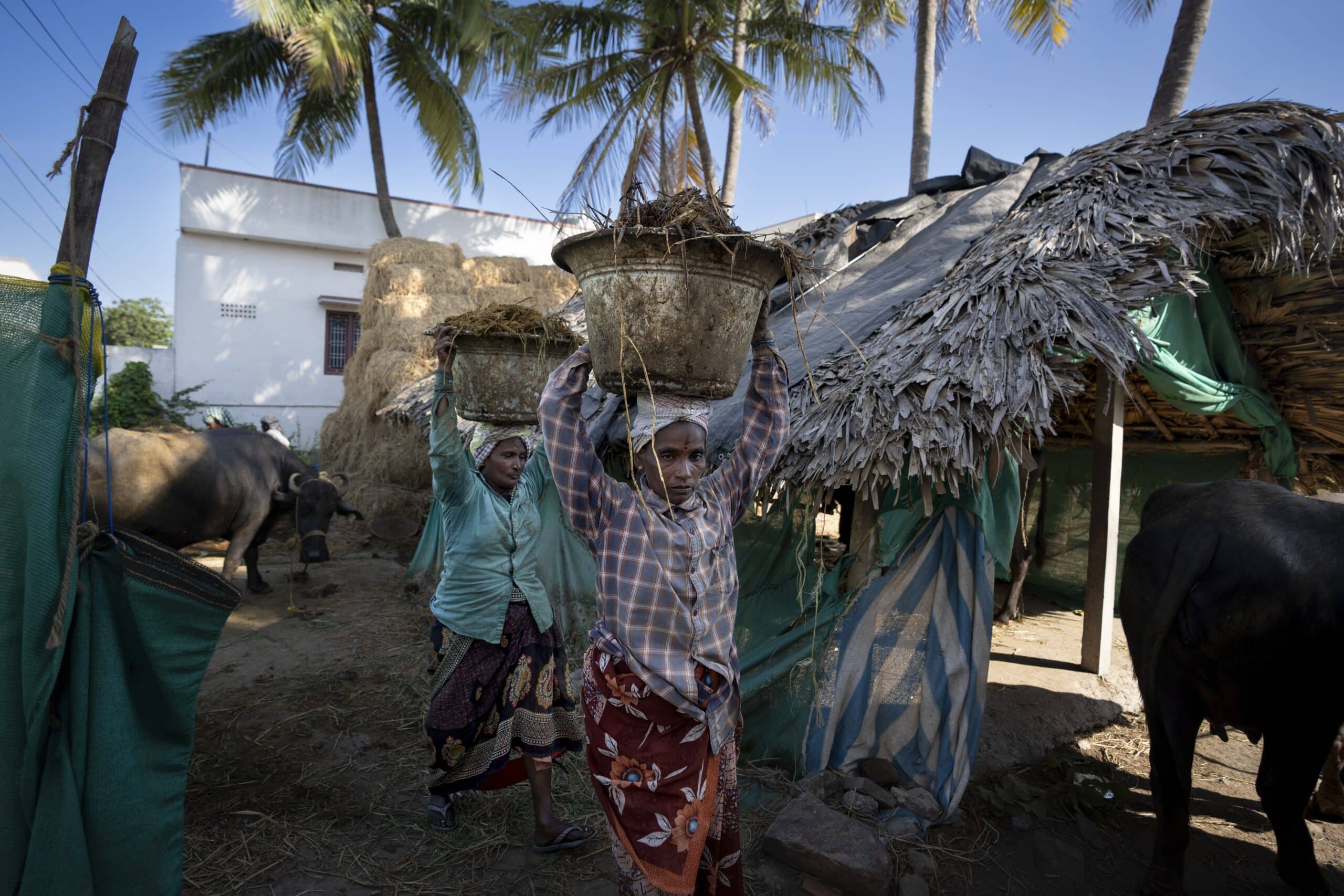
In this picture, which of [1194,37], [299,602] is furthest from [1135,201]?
[299,602]

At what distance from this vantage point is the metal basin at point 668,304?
194 cm

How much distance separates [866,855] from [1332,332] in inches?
192

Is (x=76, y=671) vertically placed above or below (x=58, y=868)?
above

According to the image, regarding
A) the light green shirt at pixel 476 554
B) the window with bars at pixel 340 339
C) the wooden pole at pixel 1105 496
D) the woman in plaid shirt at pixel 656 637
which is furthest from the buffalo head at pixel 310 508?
the window with bars at pixel 340 339

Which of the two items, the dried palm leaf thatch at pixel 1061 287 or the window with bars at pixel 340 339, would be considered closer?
the dried palm leaf thatch at pixel 1061 287

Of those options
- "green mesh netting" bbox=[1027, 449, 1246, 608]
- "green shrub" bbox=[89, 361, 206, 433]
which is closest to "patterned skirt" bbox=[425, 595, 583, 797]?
"green mesh netting" bbox=[1027, 449, 1246, 608]

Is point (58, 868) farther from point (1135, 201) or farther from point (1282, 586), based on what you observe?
point (1135, 201)

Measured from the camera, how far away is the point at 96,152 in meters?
2.04

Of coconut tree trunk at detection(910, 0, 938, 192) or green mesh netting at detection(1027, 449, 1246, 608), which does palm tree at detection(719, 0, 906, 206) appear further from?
green mesh netting at detection(1027, 449, 1246, 608)

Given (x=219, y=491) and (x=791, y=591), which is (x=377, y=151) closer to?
(x=219, y=491)

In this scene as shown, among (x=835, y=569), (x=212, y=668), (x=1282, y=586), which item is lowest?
(x=212, y=668)

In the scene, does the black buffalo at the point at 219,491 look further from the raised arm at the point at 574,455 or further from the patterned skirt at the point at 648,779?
the patterned skirt at the point at 648,779

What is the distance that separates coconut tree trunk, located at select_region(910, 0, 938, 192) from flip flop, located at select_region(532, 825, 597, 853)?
33.6 feet

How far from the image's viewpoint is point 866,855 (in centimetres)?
301
